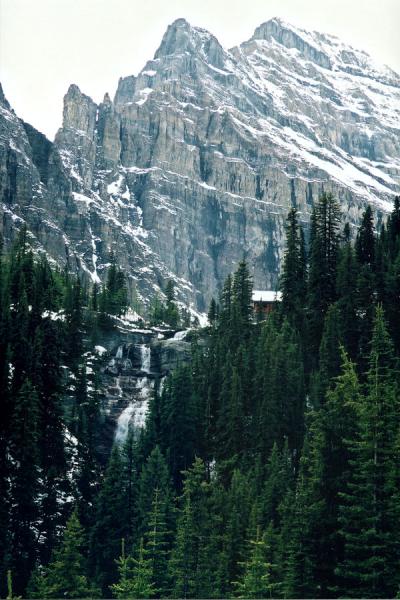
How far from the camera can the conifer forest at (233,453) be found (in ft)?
112

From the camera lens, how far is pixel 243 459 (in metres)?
65.8

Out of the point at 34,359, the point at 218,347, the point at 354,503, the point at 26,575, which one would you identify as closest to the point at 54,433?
the point at 34,359

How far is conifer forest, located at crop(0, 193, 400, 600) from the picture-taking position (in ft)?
112

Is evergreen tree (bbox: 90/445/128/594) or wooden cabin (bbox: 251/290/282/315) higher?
wooden cabin (bbox: 251/290/282/315)

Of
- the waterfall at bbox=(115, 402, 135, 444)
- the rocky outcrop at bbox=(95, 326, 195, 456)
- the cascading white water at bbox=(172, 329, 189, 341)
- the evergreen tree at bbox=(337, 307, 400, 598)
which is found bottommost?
the evergreen tree at bbox=(337, 307, 400, 598)

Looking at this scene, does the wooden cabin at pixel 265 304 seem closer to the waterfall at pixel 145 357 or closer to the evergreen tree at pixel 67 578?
the waterfall at pixel 145 357

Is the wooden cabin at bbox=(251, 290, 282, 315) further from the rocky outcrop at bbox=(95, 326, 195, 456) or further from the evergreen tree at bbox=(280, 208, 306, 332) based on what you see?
the rocky outcrop at bbox=(95, 326, 195, 456)

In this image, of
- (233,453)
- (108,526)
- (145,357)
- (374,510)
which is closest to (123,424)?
(145,357)

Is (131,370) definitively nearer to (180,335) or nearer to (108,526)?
(180,335)

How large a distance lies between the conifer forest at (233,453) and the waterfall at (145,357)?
962cm

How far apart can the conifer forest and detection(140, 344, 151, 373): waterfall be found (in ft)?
31.6

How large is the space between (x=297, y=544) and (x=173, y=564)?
13.9m

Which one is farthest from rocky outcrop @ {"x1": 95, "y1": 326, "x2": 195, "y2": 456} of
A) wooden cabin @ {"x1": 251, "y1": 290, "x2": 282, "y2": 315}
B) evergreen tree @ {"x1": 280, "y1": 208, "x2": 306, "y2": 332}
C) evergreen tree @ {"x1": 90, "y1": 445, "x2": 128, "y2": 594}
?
evergreen tree @ {"x1": 90, "y1": 445, "x2": 128, "y2": 594}

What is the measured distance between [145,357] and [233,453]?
167ft
